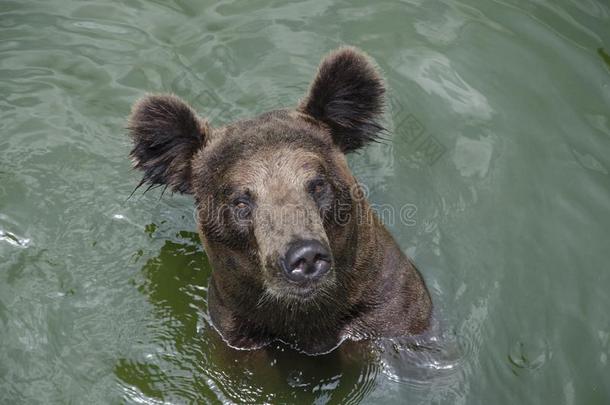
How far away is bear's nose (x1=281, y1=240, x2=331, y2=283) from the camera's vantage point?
17.7 feet

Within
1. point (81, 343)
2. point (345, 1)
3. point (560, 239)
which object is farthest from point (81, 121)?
point (560, 239)

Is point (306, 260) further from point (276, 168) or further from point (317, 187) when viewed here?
point (276, 168)

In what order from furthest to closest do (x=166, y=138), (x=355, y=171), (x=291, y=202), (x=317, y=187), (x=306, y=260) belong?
(x=355, y=171) → (x=166, y=138) → (x=317, y=187) → (x=291, y=202) → (x=306, y=260)

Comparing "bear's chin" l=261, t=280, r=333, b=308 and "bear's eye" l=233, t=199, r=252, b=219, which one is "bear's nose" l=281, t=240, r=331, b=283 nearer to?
"bear's chin" l=261, t=280, r=333, b=308

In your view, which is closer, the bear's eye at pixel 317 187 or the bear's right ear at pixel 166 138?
the bear's eye at pixel 317 187

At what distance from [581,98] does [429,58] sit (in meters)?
1.85

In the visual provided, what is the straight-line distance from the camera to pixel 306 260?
17.8 feet

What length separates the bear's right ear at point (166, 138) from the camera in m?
6.66

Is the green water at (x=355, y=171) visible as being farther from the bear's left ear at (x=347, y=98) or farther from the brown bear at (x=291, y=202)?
the bear's left ear at (x=347, y=98)

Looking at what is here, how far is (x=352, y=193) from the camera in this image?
658 cm

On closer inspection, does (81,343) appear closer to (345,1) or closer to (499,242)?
(499,242)

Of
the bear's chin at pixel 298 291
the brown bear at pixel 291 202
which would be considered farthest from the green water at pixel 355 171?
the bear's chin at pixel 298 291

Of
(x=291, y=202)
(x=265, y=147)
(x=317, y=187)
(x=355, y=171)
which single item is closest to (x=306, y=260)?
(x=291, y=202)

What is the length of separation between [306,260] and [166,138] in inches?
79.6
